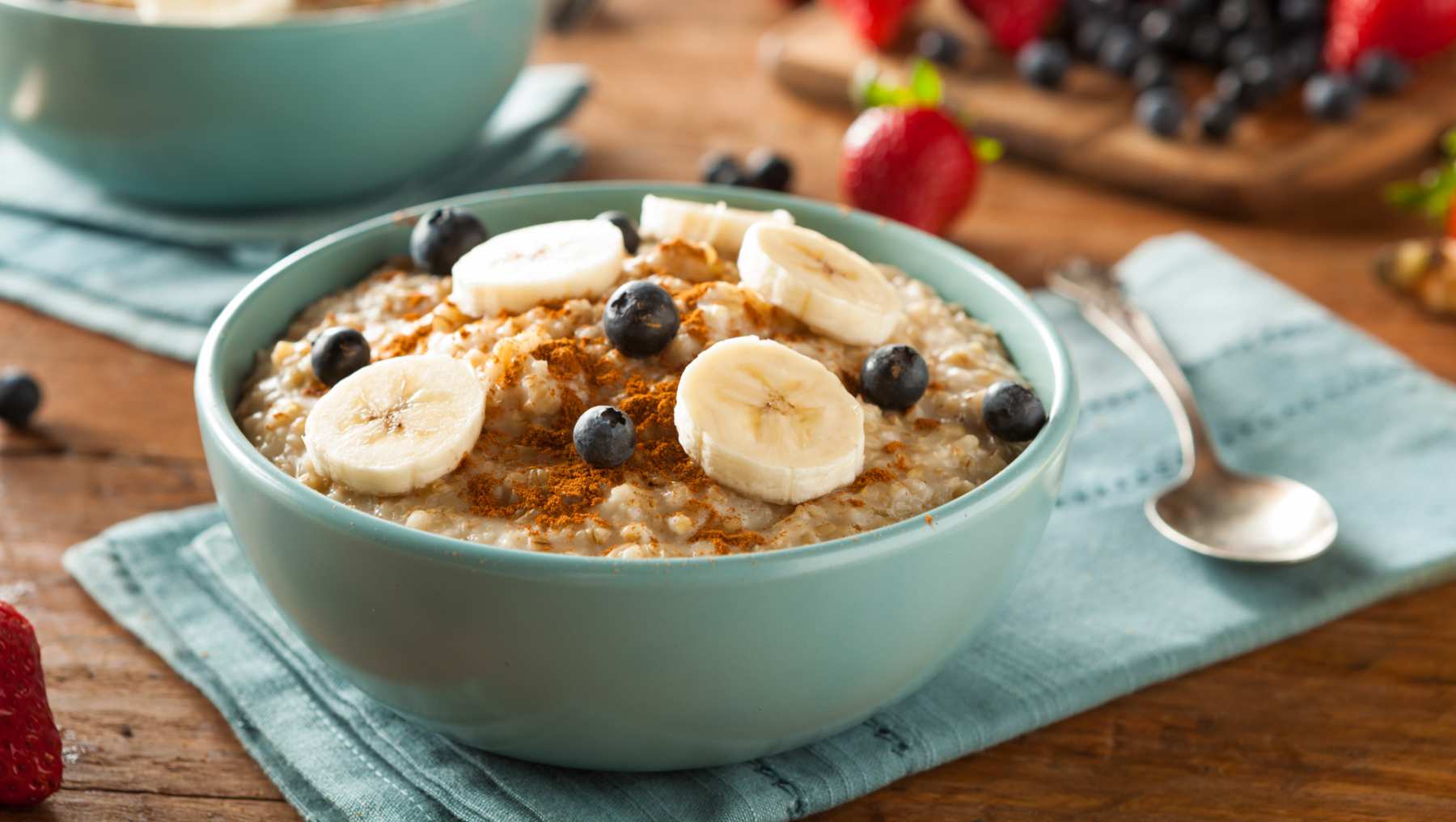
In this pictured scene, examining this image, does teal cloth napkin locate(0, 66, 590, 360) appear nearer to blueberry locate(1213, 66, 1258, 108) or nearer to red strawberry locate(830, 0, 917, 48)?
red strawberry locate(830, 0, 917, 48)

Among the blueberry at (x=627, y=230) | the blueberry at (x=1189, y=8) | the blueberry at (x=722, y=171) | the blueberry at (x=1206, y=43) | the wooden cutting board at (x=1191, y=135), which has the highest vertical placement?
the blueberry at (x=627, y=230)

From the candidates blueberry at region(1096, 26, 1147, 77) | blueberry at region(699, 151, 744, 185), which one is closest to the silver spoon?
blueberry at region(699, 151, 744, 185)

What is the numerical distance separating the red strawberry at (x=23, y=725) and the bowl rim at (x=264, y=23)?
145 cm

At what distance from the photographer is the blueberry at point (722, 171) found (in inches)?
131

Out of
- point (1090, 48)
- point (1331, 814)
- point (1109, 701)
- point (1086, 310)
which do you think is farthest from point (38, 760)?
point (1090, 48)

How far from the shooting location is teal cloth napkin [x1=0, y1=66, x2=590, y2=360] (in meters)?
2.85

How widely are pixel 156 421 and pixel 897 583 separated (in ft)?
5.18

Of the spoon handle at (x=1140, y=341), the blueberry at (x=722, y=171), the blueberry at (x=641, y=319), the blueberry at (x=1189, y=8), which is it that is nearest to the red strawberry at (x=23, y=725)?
the blueberry at (x=641, y=319)

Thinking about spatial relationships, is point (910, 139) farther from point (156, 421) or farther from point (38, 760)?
point (38, 760)

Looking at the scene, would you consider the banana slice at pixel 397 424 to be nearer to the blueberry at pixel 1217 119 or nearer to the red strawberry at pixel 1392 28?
the blueberry at pixel 1217 119

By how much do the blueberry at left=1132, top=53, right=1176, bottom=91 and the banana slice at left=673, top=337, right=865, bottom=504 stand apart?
2312 mm

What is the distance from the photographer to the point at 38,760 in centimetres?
167

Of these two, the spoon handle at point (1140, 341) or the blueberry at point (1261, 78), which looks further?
the blueberry at point (1261, 78)

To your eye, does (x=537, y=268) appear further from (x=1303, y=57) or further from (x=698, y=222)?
(x=1303, y=57)
